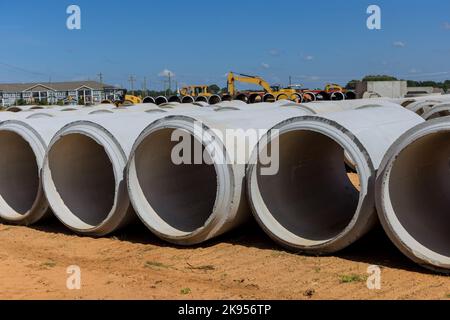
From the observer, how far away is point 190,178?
24.0 ft

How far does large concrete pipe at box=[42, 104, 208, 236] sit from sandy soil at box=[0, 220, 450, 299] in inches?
12.9

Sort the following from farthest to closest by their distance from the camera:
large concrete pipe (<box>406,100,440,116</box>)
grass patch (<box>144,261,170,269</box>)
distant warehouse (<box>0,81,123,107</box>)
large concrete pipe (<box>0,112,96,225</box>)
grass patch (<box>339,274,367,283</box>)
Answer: distant warehouse (<box>0,81,123,107</box>)
large concrete pipe (<box>406,100,440,116</box>)
large concrete pipe (<box>0,112,96,225</box>)
grass patch (<box>144,261,170,269</box>)
grass patch (<box>339,274,367,283</box>)

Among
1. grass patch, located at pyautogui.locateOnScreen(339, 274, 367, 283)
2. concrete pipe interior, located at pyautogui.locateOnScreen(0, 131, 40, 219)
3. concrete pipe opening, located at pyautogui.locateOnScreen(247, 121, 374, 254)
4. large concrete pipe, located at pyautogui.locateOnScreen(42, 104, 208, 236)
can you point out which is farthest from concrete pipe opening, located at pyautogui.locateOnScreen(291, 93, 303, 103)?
grass patch, located at pyautogui.locateOnScreen(339, 274, 367, 283)

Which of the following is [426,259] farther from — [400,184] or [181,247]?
[181,247]

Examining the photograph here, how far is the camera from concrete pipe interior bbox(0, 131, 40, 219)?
7.63m

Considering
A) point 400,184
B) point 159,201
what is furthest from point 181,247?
point 400,184

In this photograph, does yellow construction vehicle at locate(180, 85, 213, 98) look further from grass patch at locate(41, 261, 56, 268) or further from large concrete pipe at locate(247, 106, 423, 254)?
grass patch at locate(41, 261, 56, 268)

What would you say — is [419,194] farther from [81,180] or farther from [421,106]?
[421,106]

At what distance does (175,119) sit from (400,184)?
7.79 feet

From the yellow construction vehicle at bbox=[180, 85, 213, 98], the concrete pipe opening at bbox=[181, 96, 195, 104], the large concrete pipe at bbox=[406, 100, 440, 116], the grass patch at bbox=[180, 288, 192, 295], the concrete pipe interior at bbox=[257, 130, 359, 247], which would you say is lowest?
the grass patch at bbox=[180, 288, 192, 295]

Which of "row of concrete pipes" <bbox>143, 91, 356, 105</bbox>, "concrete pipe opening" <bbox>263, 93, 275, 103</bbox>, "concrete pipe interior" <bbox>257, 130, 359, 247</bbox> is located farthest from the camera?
"concrete pipe opening" <bbox>263, 93, 275, 103</bbox>

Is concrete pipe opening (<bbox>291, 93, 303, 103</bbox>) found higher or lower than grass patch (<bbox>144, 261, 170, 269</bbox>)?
higher

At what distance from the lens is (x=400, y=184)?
5.30m

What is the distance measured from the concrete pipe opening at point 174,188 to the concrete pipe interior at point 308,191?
21.7 inches
